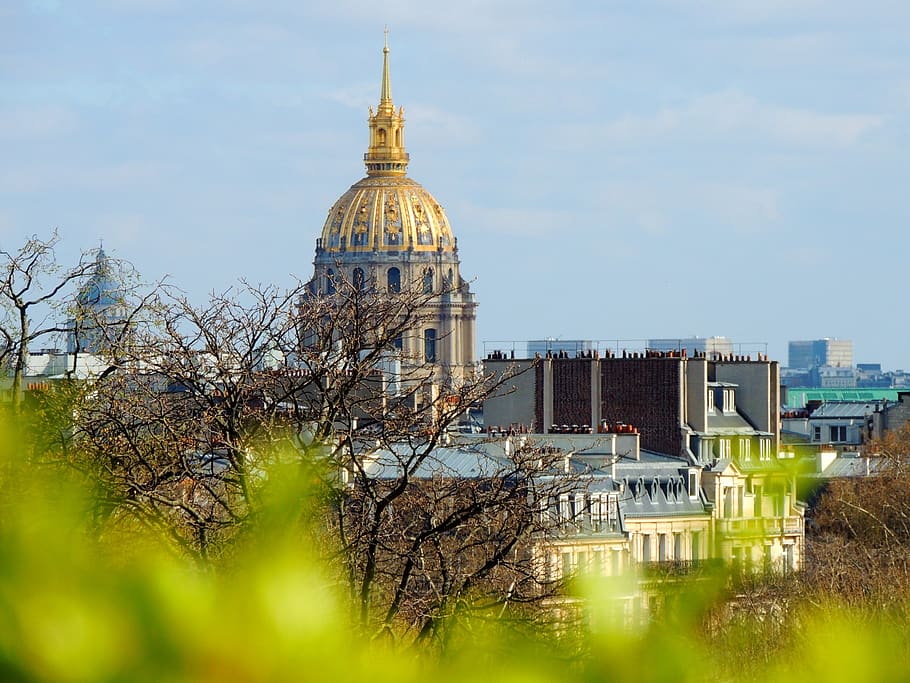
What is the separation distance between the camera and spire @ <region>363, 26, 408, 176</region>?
191000 millimetres

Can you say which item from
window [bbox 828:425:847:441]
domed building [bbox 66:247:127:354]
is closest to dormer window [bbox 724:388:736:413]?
window [bbox 828:425:847:441]

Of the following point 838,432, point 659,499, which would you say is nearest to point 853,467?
point 659,499

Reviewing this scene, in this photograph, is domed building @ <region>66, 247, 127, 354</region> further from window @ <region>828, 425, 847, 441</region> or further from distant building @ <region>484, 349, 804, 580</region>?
window @ <region>828, 425, 847, 441</region>

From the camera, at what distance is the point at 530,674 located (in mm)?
1970

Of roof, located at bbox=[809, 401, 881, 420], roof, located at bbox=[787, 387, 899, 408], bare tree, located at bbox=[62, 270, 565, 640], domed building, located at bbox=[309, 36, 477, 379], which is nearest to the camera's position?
bare tree, located at bbox=[62, 270, 565, 640]

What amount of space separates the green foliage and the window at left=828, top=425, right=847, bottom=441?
237ft

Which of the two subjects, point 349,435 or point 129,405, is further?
point 129,405

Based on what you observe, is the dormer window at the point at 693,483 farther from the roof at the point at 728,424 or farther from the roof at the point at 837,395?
the roof at the point at 837,395

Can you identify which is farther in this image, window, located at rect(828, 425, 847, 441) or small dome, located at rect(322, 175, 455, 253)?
small dome, located at rect(322, 175, 455, 253)

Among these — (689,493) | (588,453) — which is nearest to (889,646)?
(588,453)

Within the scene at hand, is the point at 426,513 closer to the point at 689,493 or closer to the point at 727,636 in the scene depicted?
Result: the point at 727,636

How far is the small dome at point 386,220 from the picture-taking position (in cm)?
18662

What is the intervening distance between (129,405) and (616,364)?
34.7 meters

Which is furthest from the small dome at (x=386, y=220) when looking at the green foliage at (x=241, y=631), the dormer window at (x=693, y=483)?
the green foliage at (x=241, y=631)
